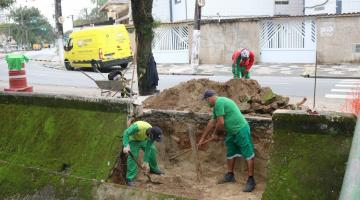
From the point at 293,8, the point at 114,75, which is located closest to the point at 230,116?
the point at 114,75

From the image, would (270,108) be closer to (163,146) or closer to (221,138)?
(221,138)

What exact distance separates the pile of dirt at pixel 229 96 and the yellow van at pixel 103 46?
12719 mm

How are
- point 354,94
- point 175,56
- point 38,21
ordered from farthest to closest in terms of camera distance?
point 38,21, point 175,56, point 354,94

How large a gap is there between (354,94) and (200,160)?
26.0ft

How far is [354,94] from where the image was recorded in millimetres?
13234

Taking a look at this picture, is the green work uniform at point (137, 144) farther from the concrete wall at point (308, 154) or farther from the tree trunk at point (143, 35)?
the tree trunk at point (143, 35)

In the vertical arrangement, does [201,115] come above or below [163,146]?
above

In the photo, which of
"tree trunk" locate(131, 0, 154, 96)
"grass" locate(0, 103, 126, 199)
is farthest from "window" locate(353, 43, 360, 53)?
"grass" locate(0, 103, 126, 199)

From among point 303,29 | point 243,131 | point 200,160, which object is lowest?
point 200,160

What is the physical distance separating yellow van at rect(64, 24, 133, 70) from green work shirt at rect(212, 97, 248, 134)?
16.1 metres

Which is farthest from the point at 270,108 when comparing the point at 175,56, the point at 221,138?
the point at 175,56

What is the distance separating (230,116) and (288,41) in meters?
18.5

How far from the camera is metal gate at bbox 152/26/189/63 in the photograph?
26.3 meters

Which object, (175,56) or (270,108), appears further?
(175,56)
